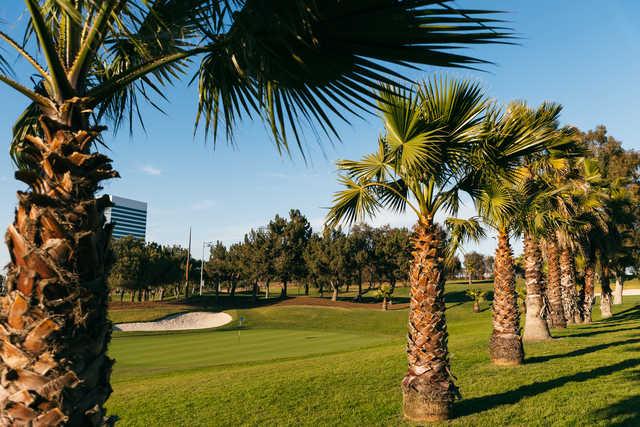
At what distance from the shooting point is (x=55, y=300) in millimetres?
2199

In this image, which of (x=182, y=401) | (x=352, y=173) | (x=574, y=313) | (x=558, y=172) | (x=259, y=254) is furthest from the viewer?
(x=259, y=254)

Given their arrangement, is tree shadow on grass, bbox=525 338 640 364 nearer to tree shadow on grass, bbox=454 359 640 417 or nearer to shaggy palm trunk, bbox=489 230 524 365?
shaggy palm trunk, bbox=489 230 524 365

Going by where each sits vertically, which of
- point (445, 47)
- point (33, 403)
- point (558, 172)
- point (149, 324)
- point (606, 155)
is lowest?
point (149, 324)

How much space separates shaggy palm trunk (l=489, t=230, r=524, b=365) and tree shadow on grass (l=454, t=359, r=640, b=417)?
1389 millimetres

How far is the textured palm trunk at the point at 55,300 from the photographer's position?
7.12 ft

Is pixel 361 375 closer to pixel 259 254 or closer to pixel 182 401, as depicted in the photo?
pixel 182 401

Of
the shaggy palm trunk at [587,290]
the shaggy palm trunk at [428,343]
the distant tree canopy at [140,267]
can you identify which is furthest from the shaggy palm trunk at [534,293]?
the distant tree canopy at [140,267]

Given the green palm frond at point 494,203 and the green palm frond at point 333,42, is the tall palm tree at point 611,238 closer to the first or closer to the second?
the green palm frond at point 494,203

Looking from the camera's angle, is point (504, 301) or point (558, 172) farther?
point (558, 172)

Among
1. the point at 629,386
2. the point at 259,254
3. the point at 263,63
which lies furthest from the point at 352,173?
the point at 259,254

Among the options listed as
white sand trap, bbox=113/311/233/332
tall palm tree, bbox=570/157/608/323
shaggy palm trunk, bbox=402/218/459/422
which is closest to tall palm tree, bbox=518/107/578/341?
tall palm tree, bbox=570/157/608/323

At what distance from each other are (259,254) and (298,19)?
6038cm

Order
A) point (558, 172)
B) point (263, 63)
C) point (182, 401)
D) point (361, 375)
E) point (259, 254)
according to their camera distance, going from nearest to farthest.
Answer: point (263, 63)
point (182, 401)
point (361, 375)
point (558, 172)
point (259, 254)

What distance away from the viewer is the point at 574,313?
74.0 ft
